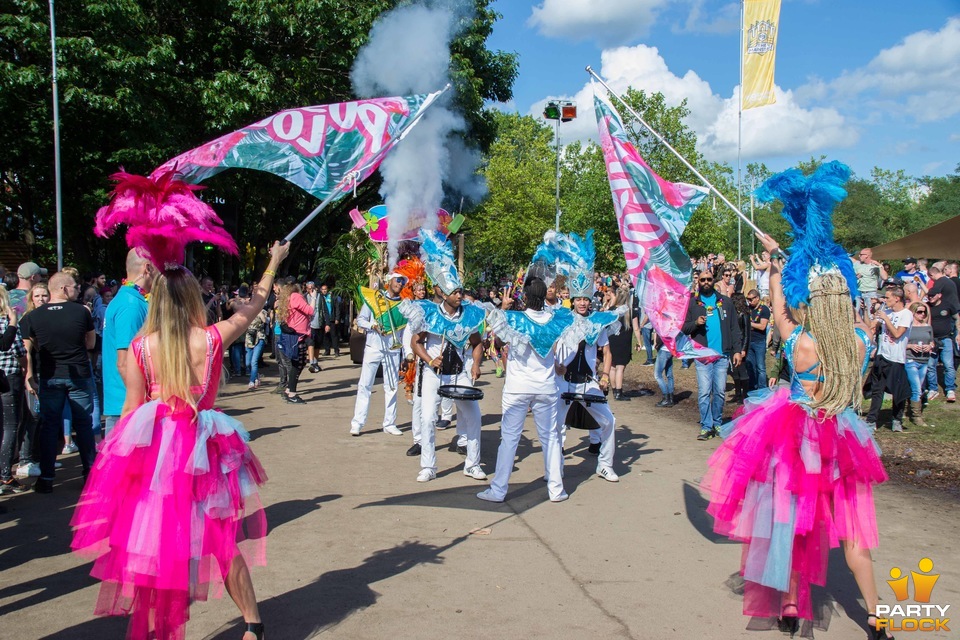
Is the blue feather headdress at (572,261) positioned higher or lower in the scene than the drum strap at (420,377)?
higher

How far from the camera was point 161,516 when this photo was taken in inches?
134

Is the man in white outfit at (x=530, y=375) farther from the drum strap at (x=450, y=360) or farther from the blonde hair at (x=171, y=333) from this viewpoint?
the blonde hair at (x=171, y=333)

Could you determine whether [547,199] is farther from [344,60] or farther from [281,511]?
[281,511]

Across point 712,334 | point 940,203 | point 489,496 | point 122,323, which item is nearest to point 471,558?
point 489,496

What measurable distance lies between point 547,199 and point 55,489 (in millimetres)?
42249

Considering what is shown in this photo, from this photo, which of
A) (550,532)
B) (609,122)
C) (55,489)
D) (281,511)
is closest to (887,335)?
(609,122)

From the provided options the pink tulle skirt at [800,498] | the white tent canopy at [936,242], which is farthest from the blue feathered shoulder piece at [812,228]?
the white tent canopy at [936,242]

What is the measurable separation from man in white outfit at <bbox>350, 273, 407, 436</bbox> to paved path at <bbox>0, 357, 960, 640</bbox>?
3.83ft

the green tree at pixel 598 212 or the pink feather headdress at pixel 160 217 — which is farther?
the green tree at pixel 598 212

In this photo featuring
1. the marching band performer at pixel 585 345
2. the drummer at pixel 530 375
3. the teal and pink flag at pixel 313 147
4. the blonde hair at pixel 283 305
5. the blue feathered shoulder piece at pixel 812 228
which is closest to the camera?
the blue feathered shoulder piece at pixel 812 228

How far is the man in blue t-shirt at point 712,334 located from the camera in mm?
9422

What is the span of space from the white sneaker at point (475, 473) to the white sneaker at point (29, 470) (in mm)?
4048

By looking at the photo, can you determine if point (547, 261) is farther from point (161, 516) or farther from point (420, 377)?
point (161, 516)

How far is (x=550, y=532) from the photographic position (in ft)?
19.2
